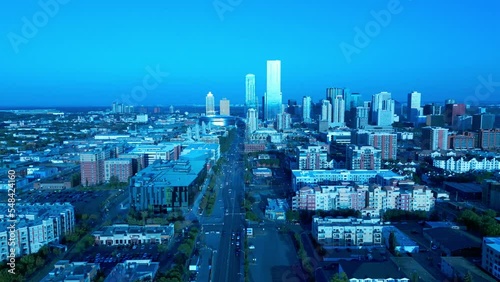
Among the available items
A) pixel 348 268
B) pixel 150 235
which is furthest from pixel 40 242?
→ pixel 348 268

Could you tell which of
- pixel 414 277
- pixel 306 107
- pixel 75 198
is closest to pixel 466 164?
pixel 414 277

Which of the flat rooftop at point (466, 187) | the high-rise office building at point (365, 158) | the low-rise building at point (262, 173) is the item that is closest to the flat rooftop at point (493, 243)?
the flat rooftop at point (466, 187)

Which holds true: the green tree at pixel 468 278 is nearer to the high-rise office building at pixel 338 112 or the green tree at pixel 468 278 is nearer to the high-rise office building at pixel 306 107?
the high-rise office building at pixel 338 112

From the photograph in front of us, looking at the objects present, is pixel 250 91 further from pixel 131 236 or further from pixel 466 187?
pixel 131 236

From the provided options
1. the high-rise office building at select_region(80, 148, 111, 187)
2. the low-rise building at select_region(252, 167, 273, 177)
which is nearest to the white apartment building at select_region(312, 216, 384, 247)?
the low-rise building at select_region(252, 167, 273, 177)

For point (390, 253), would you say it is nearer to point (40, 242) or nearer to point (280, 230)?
point (280, 230)

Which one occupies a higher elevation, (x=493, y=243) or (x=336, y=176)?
(x=336, y=176)
